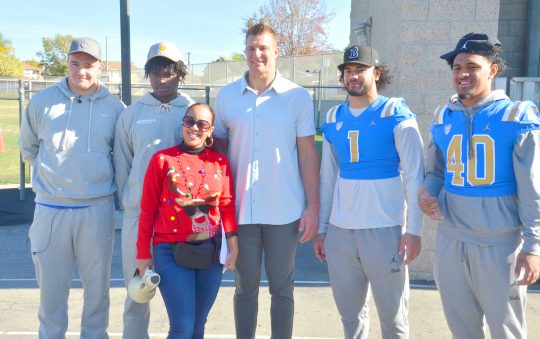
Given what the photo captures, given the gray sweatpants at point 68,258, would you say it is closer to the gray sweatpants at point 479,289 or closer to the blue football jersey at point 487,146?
the gray sweatpants at point 479,289

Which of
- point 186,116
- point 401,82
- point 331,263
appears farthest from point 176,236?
point 401,82

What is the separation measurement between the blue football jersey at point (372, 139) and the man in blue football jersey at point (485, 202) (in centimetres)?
27

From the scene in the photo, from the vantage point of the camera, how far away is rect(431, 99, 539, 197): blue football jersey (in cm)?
272

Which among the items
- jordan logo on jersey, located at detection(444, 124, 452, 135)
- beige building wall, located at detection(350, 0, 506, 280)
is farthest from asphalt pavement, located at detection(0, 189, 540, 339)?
jordan logo on jersey, located at detection(444, 124, 452, 135)

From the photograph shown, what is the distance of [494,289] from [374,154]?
0.95m

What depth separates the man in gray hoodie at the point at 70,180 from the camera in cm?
347

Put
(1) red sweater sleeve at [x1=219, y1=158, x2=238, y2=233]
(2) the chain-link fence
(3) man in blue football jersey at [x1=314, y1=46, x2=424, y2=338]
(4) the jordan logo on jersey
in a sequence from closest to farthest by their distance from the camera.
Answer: (4) the jordan logo on jersey
(3) man in blue football jersey at [x1=314, y1=46, x2=424, y2=338]
(1) red sweater sleeve at [x1=219, y1=158, x2=238, y2=233]
(2) the chain-link fence

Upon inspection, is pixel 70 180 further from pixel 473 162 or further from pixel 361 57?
pixel 473 162

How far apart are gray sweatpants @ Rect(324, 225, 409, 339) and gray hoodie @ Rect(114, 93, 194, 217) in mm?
1200

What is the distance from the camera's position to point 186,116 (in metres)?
3.26

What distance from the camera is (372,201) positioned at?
3.16 meters

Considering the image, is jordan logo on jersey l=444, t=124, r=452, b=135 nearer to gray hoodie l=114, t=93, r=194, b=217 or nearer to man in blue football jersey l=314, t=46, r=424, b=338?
man in blue football jersey l=314, t=46, r=424, b=338

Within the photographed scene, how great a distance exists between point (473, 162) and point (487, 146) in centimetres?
11

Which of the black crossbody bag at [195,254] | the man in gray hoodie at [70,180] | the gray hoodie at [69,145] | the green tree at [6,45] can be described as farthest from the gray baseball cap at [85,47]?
the green tree at [6,45]
